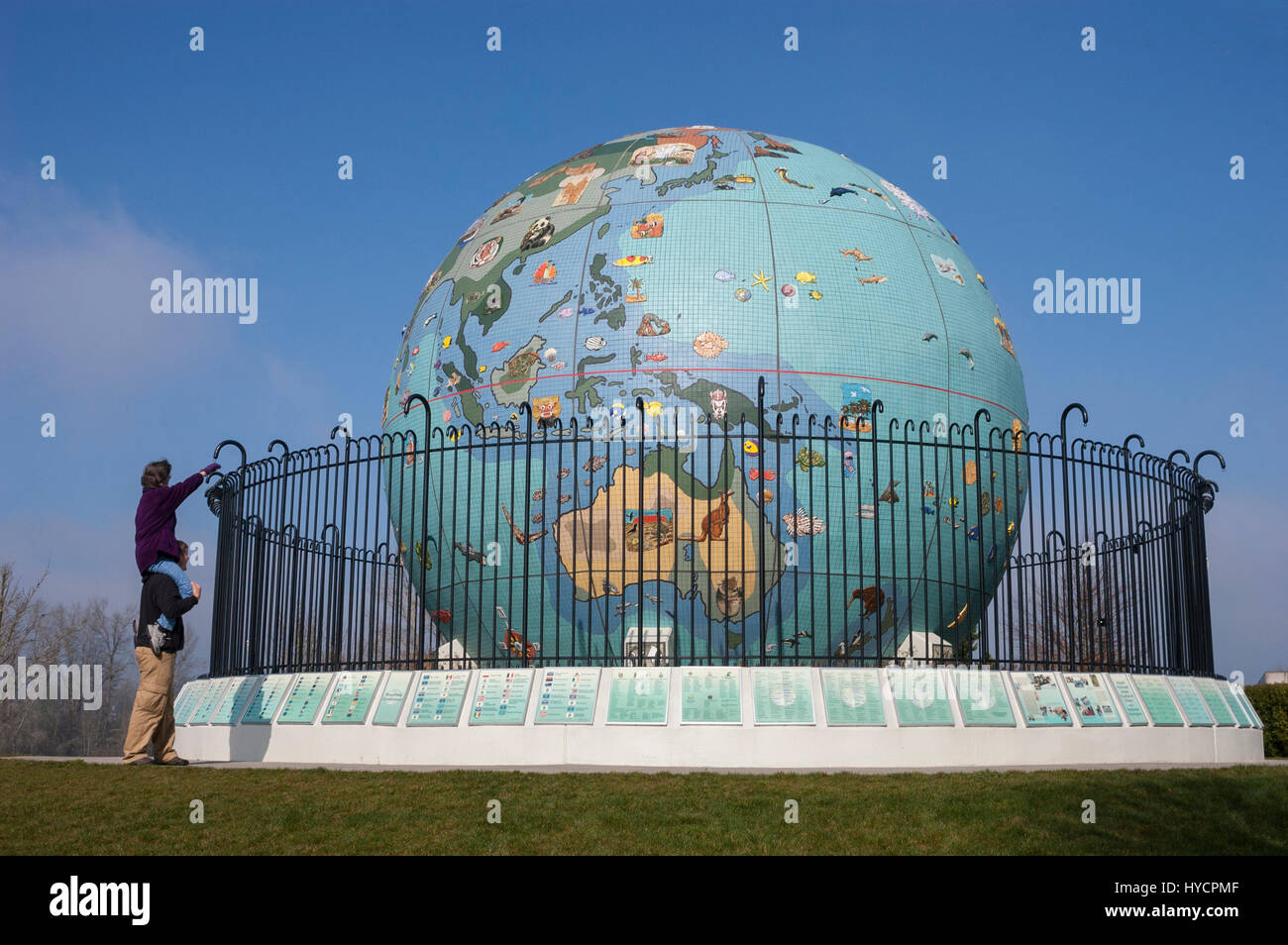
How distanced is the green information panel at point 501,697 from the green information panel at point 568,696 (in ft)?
0.51

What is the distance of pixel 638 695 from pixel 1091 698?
174 inches

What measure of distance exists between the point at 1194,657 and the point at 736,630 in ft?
17.3

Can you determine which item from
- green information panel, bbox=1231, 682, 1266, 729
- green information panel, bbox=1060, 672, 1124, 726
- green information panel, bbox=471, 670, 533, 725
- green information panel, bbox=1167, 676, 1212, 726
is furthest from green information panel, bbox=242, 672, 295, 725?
green information panel, bbox=1231, 682, 1266, 729

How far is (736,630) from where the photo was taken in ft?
44.1

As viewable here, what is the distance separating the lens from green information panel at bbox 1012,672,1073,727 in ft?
37.5

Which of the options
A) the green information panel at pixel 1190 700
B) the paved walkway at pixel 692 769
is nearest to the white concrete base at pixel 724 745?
the paved walkway at pixel 692 769

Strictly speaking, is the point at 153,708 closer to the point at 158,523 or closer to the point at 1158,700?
the point at 158,523

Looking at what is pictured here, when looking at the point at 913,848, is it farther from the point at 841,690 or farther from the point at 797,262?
the point at 797,262

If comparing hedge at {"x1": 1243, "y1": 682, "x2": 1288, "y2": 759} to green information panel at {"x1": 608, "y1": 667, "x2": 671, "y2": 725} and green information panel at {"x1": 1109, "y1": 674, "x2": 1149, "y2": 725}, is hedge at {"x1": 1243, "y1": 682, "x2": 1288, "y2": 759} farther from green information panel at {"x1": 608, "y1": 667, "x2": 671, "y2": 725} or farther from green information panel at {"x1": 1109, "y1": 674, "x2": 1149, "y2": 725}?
green information panel at {"x1": 608, "y1": 667, "x2": 671, "y2": 725}

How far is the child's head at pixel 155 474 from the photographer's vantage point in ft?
33.9

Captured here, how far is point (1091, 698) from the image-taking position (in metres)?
11.9

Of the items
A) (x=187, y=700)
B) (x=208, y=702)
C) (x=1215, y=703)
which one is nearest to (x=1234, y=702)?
(x=1215, y=703)

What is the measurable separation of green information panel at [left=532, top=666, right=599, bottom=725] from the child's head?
12.2ft
